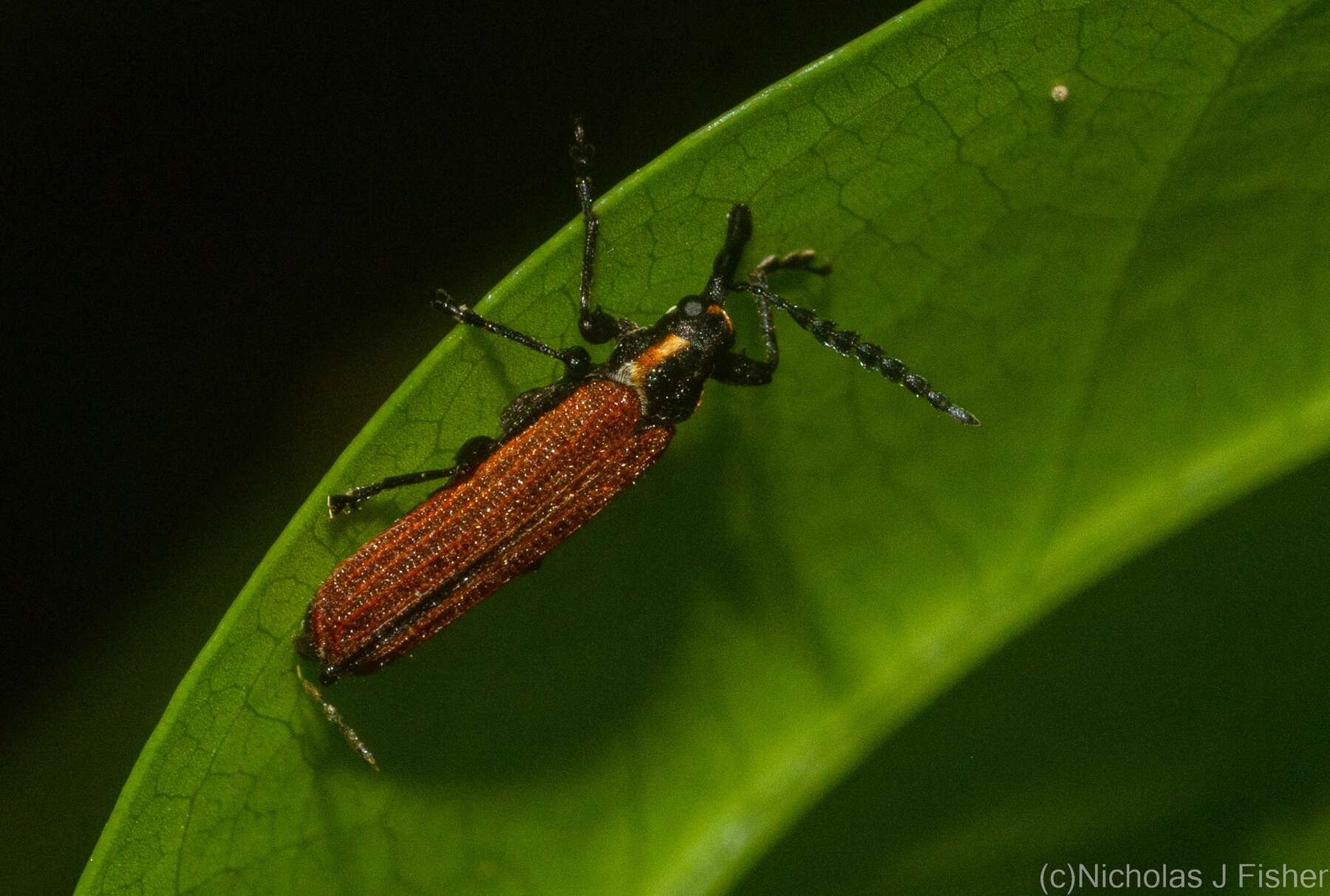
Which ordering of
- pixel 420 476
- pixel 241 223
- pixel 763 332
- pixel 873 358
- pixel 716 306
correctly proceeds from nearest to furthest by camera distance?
pixel 873 358 < pixel 420 476 < pixel 763 332 < pixel 716 306 < pixel 241 223

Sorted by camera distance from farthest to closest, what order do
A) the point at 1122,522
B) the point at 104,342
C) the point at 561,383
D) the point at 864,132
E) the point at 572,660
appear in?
the point at 104,342 < the point at 561,383 < the point at 572,660 < the point at 1122,522 < the point at 864,132

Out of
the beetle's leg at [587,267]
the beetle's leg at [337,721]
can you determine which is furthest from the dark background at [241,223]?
the beetle's leg at [337,721]

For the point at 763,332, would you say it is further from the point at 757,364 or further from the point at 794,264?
the point at 794,264

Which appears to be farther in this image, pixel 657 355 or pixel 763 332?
pixel 657 355

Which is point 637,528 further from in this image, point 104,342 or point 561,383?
point 104,342

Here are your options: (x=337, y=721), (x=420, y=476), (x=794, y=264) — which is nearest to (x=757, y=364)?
(x=794, y=264)

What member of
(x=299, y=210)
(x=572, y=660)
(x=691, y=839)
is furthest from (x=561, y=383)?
(x=299, y=210)
